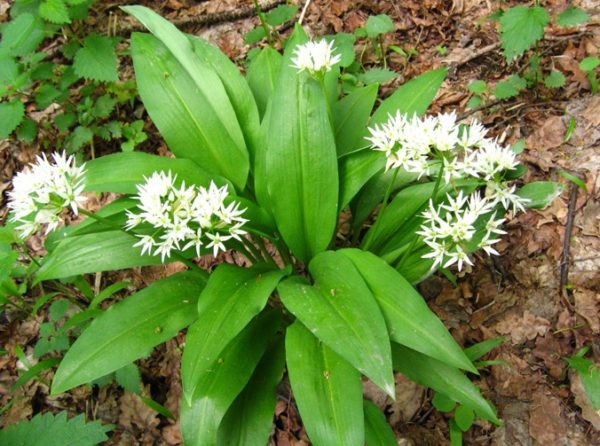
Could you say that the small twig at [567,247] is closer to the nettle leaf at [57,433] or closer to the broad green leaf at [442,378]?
the broad green leaf at [442,378]

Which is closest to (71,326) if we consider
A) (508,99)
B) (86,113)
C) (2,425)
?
(2,425)

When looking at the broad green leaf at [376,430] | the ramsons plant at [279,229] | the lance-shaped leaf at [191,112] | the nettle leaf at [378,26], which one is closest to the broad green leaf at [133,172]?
the ramsons plant at [279,229]

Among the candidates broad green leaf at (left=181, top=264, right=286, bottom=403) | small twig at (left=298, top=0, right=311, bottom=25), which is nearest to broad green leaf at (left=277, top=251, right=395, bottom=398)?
broad green leaf at (left=181, top=264, right=286, bottom=403)

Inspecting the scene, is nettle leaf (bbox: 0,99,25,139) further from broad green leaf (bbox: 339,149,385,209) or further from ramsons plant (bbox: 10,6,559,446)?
broad green leaf (bbox: 339,149,385,209)

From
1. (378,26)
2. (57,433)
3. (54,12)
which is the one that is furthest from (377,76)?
(57,433)

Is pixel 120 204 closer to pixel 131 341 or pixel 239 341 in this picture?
pixel 131 341

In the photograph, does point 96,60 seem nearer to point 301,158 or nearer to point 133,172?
point 133,172
